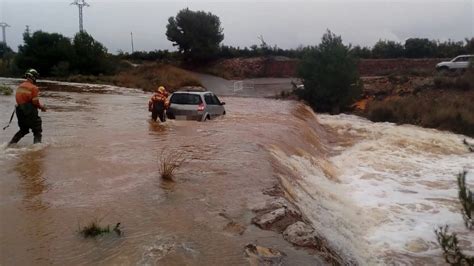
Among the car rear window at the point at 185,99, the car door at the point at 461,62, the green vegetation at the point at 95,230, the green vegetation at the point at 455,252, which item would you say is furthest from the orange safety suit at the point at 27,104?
the car door at the point at 461,62

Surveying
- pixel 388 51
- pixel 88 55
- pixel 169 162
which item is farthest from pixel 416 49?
pixel 169 162

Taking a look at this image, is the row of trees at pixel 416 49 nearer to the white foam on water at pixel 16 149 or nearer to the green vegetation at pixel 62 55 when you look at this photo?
the green vegetation at pixel 62 55

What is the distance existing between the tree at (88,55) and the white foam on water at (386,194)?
113 ft

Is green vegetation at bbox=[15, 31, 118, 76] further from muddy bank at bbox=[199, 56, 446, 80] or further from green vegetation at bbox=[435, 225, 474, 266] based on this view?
green vegetation at bbox=[435, 225, 474, 266]

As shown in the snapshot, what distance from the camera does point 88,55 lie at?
47.8 m

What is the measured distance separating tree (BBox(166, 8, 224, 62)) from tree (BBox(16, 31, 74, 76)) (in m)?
13.5

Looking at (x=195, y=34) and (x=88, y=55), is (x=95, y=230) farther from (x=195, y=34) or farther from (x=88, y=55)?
(x=195, y=34)

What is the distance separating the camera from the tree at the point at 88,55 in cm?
4766

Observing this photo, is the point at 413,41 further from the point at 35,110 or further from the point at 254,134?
the point at 35,110

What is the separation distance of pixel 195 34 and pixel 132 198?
167 ft

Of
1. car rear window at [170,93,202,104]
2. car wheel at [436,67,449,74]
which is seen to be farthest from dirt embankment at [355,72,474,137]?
car rear window at [170,93,202,104]

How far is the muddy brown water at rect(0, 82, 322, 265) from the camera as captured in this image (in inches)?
229

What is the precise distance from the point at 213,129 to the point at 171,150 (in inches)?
157

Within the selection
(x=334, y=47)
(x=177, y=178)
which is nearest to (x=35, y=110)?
(x=177, y=178)
